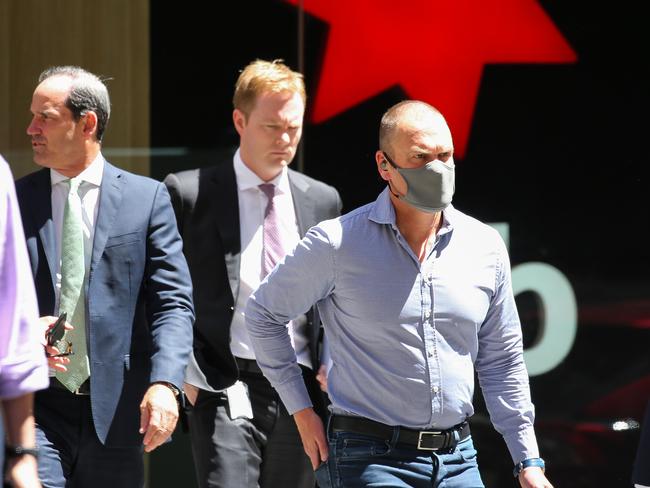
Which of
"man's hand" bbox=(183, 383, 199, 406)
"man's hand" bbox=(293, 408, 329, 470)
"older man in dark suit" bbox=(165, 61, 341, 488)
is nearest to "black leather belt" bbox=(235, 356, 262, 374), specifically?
"older man in dark suit" bbox=(165, 61, 341, 488)

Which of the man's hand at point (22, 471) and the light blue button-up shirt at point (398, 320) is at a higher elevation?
the light blue button-up shirt at point (398, 320)

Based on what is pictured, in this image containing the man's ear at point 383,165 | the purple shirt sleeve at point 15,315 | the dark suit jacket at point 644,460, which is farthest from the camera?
the dark suit jacket at point 644,460

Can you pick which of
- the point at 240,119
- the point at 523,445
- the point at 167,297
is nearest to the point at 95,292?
the point at 167,297

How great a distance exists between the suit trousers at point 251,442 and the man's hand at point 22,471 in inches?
80.3

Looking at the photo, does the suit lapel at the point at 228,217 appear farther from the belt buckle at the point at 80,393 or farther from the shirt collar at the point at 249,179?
the belt buckle at the point at 80,393

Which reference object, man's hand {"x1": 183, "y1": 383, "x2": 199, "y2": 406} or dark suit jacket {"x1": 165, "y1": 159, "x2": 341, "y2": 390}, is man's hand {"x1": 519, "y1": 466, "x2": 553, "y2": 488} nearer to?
dark suit jacket {"x1": 165, "y1": 159, "x2": 341, "y2": 390}

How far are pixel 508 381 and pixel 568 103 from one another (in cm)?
263

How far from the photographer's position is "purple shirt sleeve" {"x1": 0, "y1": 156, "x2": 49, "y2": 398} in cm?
279

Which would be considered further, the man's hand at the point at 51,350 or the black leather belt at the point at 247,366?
the black leather belt at the point at 247,366

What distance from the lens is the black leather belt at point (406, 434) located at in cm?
381

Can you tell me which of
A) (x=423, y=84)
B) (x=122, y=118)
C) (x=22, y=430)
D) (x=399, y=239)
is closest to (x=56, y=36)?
(x=122, y=118)

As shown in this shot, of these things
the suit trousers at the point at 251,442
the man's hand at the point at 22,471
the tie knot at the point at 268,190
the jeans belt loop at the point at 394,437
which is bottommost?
the suit trousers at the point at 251,442

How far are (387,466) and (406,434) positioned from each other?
0.12 m

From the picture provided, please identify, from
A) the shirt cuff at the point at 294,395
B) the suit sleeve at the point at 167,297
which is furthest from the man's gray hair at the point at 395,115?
the suit sleeve at the point at 167,297
